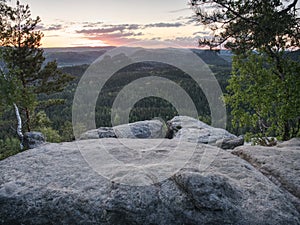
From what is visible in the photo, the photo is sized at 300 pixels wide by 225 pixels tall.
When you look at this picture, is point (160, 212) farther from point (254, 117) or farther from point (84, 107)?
point (84, 107)

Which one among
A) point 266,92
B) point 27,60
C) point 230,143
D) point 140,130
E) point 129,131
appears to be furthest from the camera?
point 27,60

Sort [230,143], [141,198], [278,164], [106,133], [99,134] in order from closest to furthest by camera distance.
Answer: [141,198] → [278,164] → [230,143] → [99,134] → [106,133]

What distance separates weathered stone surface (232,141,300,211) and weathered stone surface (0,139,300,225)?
0.48 m

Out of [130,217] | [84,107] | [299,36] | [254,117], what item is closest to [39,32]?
[254,117]

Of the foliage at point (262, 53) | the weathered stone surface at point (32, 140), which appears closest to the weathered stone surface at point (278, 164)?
the foliage at point (262, 53)

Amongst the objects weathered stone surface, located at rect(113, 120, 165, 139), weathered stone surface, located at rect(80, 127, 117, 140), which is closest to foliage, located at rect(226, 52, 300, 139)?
weathered stone surface, located at rect(113, 120, 165, 139)

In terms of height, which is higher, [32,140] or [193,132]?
[32,140]

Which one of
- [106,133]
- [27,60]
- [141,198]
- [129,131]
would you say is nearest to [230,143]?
[129,131]

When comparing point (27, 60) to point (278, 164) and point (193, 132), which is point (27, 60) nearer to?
point (193, 132)

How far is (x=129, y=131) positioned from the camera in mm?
21875

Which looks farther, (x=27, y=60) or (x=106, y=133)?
(x=27, y=60)

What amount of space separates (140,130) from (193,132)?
4539 millimetres

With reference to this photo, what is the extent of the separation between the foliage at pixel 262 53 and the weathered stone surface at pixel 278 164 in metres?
5.29

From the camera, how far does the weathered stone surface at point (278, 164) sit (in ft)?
26.7
